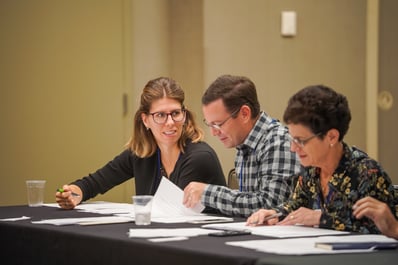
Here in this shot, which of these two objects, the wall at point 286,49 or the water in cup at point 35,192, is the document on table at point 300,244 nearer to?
the water in cup at point 35,192

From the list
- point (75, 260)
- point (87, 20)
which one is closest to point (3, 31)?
point (87, 20)

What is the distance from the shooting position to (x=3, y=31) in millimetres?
5070

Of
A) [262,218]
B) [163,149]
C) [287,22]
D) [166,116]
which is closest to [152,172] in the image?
[163,149]

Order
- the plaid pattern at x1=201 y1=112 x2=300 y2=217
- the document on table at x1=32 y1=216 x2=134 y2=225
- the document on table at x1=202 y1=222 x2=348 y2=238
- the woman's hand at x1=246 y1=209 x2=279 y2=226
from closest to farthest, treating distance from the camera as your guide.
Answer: the document on table at x1=202 y1=222 x2=348 y2=238, the woman's hand at x1=246 y1=209 x2=279 y2=226, the document on table at x1=32 y1=216 x2=134 y2=225, the plaid pattern at x1=201 y1=112 x2=300 y2=217

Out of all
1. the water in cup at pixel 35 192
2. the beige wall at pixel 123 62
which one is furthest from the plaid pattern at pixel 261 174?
the beige wall at pixel 123 62

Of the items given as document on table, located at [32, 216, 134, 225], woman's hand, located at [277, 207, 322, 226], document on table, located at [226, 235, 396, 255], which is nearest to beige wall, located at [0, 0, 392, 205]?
document on table, located at [32, 216, 134, 225]

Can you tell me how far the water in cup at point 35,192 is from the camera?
3.80 m

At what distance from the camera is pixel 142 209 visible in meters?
2.79

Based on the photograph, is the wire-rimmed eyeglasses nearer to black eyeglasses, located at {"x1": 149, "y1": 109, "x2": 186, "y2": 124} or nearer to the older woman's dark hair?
the older woman's dark hair

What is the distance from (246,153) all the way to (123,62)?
233 centimetres

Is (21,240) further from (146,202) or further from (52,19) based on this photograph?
(52,19)

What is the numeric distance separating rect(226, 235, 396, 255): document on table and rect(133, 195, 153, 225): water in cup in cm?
63

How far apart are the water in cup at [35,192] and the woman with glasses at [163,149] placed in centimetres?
15

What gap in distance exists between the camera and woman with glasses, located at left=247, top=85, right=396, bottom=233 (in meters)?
2.53
